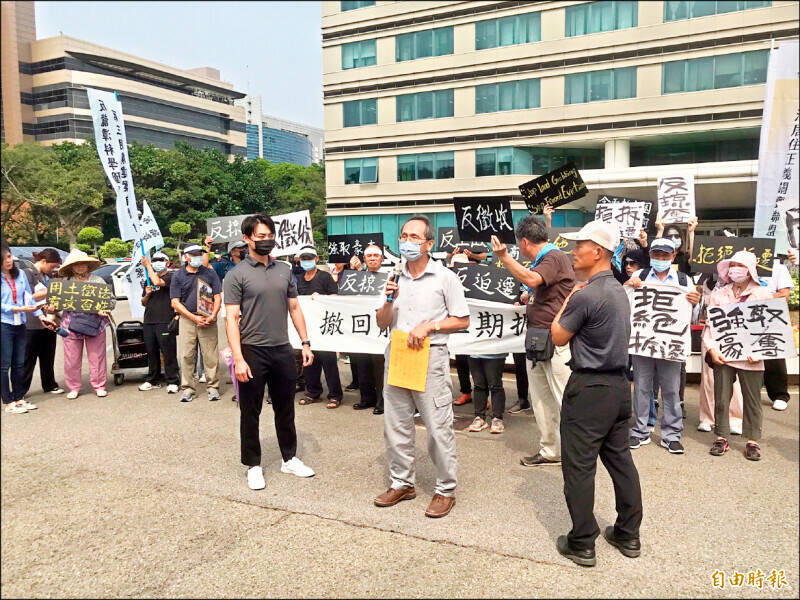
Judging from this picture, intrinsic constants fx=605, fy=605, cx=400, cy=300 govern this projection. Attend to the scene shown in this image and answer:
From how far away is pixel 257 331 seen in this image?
4.80m

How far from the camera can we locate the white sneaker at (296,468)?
5043 mm

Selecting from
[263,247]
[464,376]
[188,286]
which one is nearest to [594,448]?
[263,247]

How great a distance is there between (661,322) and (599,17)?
1227 inches

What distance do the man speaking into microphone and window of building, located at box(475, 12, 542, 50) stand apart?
3371 centimetres

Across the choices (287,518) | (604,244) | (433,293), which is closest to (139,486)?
(287,518)

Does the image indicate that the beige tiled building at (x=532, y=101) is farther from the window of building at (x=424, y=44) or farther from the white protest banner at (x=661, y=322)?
the white protest banner at (x=661, y=322)

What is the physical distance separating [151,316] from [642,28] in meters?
30.4

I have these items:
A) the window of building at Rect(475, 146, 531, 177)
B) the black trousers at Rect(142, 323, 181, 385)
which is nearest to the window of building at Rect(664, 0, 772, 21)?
the window of building at Rect(475, 146, 531, 177)

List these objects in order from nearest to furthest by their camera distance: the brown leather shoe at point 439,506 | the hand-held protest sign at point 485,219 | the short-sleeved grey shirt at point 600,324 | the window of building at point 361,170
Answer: the short-sleeved grey shirt at point 600,324 < the brown leather shoe at point 439,506 < the hand-held protest sign at point 485,219 < the window of building at point 361,170

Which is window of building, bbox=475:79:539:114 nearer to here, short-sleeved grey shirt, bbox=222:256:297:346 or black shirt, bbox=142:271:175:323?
black shirt, bbox=142:271:175:323

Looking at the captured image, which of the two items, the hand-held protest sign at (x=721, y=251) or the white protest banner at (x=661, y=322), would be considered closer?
the white protest banner at (x=661, y=322)

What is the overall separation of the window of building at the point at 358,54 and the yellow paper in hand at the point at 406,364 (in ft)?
129

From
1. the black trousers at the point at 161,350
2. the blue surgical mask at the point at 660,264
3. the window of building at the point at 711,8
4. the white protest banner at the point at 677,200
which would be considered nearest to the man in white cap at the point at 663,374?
the blue surgical mask at the point at 660,264

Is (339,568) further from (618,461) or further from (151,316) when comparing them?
(151,316)
